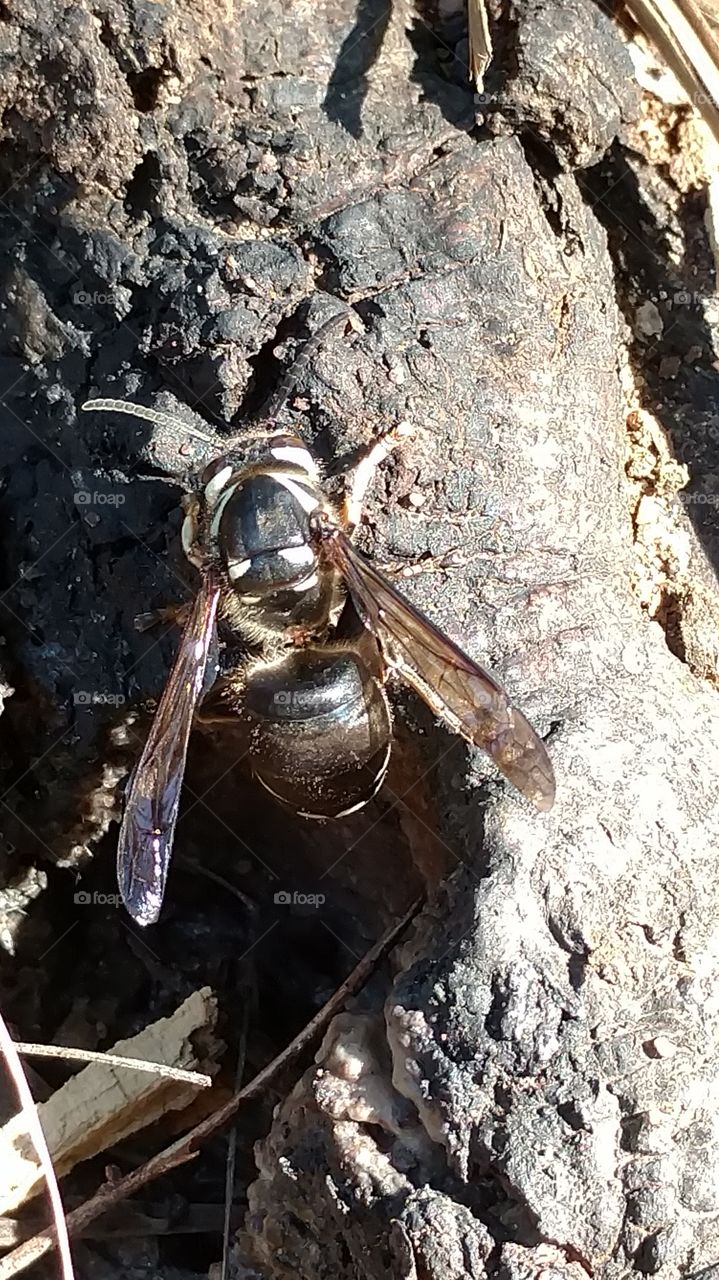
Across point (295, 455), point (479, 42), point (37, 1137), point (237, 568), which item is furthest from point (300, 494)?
point (37, 1137)

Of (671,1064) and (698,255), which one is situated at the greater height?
(698,255)

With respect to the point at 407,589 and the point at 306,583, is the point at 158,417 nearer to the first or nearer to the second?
the point at 306,583

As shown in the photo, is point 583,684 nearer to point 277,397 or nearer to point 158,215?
point 277,397

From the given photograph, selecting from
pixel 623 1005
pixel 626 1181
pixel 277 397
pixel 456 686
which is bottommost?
pixel 626 1181

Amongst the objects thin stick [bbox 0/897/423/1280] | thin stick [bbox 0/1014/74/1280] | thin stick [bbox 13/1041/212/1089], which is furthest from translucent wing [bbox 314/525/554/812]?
thin stick [bbox 0/1014/74/1280]

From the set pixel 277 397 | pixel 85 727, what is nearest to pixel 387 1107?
pixel 85 727
